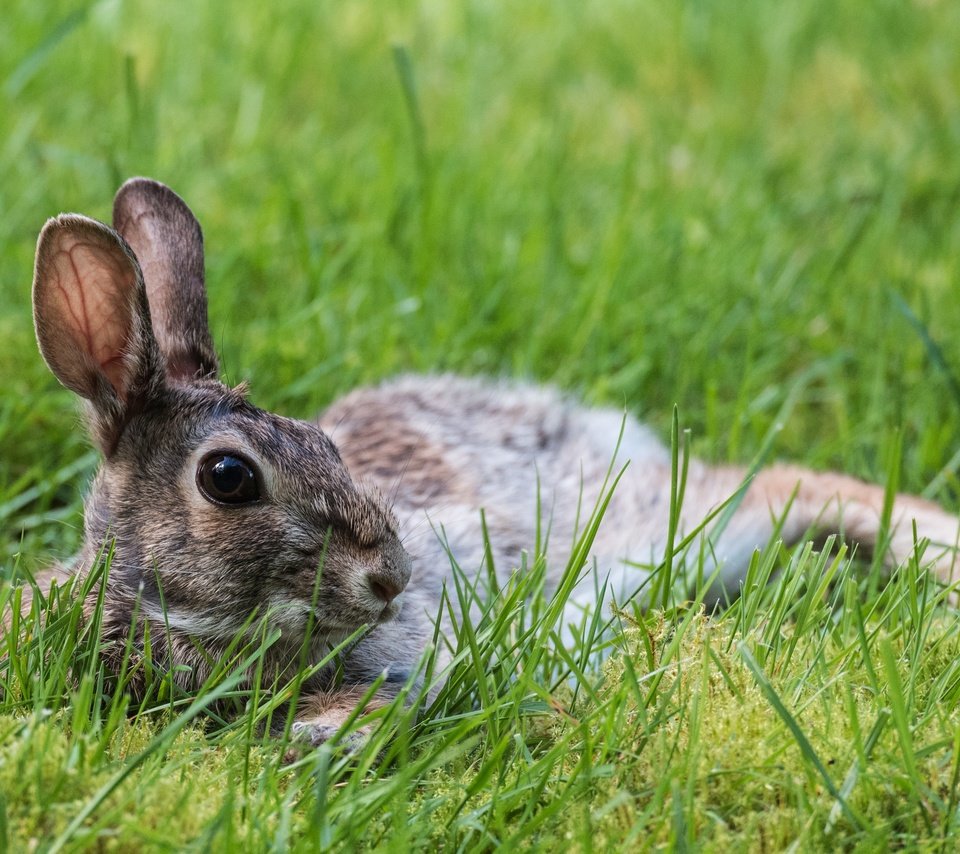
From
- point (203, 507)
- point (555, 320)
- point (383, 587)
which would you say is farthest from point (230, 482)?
point (555, 320)

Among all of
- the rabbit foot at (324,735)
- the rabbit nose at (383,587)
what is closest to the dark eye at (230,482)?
the rabbit nose at (383,587)

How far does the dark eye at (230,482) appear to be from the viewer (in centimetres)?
287

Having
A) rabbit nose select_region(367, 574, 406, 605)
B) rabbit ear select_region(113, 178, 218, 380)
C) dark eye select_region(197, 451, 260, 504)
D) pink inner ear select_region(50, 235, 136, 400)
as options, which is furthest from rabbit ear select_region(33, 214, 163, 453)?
rabbit nose select_region(367, 574, 406, 605)

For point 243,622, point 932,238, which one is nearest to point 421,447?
point 243,622

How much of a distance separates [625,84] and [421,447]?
359cm

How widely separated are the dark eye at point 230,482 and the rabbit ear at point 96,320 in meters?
0.33

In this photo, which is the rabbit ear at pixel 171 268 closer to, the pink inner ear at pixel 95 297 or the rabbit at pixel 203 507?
the rabbit at pixel 203 507

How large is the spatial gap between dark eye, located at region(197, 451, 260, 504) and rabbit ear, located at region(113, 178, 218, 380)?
51 centimetres

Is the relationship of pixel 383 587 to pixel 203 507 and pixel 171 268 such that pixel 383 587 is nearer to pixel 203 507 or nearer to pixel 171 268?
pixel 203 507

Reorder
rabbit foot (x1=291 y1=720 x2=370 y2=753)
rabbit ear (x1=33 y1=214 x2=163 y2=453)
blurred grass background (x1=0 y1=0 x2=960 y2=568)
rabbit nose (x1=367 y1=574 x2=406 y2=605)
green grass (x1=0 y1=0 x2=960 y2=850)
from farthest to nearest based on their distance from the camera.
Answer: blurred grass background (x1=0 y1=0 x2=960 y2=568) → rabbit ear (x1=33 y1=214 x2=163 y2=453) → rabbit nose (x1=367 y1=574 x2=406 y2=605) → rabbit foot (x1=291 y1=720 x2=370 y2=753) → green grass (x1=0 y1=0 x2=960 y2=850)

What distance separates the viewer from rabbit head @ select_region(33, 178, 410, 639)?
2799mm

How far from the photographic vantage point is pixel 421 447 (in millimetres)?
4270

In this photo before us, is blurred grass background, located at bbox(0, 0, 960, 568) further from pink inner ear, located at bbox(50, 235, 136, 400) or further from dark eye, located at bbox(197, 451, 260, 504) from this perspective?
dark eye, located at bbox(197, 451, 260, 504)

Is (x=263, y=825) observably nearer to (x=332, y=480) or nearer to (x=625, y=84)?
(x=332, y=480)
